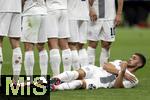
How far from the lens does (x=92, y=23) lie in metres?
17.1

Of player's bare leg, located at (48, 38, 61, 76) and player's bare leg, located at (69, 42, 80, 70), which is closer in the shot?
player's bare leg, located at (48, 38, 61, 76)

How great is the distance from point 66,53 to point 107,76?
39.0 inches

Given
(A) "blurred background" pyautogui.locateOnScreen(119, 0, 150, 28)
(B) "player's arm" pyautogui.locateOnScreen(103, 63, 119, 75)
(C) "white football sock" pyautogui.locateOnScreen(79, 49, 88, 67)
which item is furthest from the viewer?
(A) "blurred background" pyautogui.locateOnScreen(119, 0, 150, 28)

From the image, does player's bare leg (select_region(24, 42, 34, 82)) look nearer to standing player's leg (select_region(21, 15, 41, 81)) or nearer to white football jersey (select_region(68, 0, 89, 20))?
standing player's leg (select_region(21, 15, 41, 81))

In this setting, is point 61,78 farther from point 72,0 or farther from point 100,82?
point 72,0

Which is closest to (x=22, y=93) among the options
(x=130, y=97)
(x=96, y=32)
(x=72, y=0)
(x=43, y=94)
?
(x=43, y=94)

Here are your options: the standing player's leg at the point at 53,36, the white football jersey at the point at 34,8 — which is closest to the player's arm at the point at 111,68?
the standing player's leg at the point at 53,36

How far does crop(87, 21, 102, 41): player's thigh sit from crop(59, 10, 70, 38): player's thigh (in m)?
2.31

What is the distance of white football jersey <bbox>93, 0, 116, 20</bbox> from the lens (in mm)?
16969

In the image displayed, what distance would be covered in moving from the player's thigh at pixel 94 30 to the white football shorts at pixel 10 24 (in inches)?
124

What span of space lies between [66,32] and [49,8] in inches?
21.9

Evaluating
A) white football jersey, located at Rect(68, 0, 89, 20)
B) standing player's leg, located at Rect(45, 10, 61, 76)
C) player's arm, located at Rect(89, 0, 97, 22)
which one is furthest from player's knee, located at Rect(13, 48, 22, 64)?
player's arm, located at Rect(89, 0, 97, 22)

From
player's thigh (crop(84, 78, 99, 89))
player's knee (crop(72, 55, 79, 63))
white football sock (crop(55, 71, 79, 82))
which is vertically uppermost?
player's knee (crop(72, 55, 79, 63))

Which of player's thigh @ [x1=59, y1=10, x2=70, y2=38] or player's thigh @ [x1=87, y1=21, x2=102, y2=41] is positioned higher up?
player's thigh @ [x1=59, y1=10, x2=70, y2=38]
